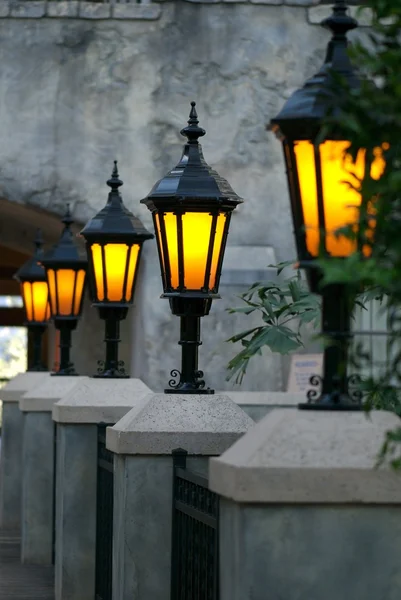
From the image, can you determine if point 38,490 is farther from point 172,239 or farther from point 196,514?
point 196,514

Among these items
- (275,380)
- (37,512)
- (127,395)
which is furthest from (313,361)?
(127,395)

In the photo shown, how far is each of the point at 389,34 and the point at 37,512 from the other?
8.45m

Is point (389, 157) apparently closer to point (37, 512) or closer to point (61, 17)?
point (37, 512)

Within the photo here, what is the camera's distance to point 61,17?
15.2 metres

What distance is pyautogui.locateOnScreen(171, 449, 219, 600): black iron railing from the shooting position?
5121mm

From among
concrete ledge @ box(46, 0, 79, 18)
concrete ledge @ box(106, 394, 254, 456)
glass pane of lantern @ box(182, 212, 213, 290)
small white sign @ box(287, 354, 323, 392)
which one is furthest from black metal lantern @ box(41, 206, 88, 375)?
concrete ledge @ box(106, 394, 254, 456)

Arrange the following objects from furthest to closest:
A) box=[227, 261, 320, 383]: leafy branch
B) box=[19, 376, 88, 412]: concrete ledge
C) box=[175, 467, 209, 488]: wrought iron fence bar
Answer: box=[19, 376, 88, 412]: concrete ledge → box=[227, 261, 320, 383]: leafy branch → box=[175, 467, 209, 488]: wrought iron fence bar

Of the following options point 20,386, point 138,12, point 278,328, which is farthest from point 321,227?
point 138,12

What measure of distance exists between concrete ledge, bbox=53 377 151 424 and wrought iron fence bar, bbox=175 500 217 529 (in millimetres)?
2291

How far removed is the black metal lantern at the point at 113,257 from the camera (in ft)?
27.1

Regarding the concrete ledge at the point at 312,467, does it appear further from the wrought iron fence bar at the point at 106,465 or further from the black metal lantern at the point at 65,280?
the black metal lantern at the point at 65,280

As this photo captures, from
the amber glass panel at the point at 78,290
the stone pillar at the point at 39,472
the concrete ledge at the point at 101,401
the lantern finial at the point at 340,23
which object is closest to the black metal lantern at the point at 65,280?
the amber glass panel at the point at 78,290

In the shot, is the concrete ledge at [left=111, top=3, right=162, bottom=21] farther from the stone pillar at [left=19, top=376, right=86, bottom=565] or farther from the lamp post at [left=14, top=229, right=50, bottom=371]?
the stone pillar at [left=19, top=376, right=86, bottom=565]

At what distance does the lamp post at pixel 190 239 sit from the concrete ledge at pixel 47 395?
4.82 metres
